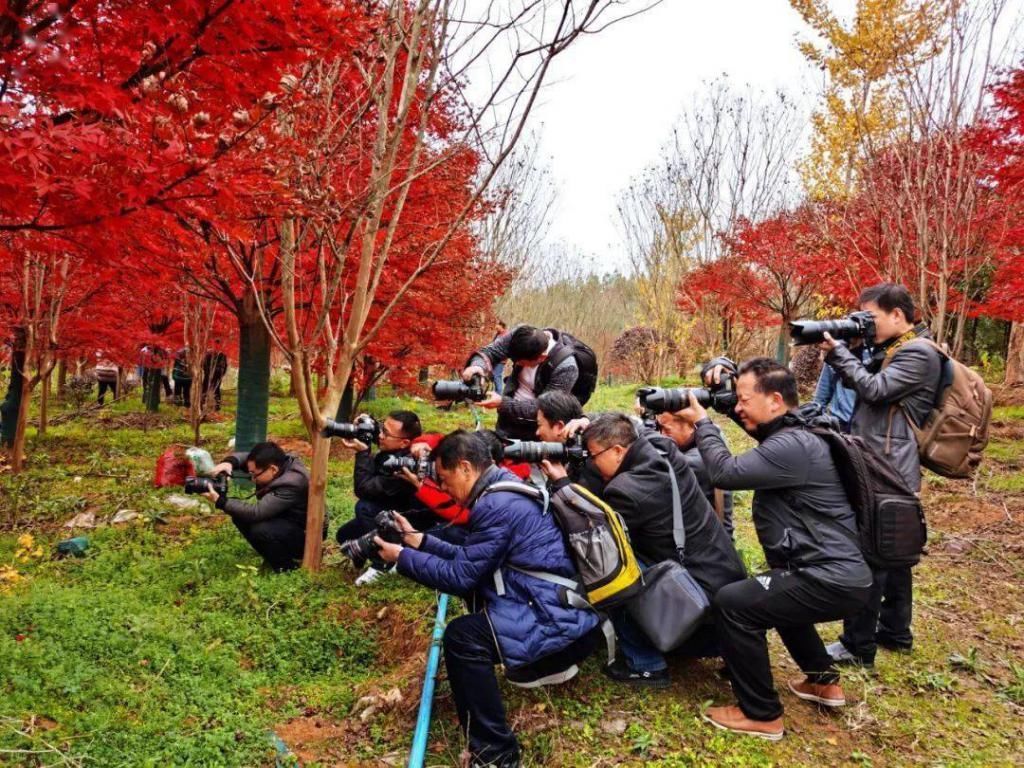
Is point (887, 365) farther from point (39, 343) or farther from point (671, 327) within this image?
point (671, 327)

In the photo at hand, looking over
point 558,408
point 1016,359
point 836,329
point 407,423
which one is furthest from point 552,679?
point 1016,359

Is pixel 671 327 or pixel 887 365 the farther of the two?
pixel 671 327

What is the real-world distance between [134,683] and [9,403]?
8.89 metres

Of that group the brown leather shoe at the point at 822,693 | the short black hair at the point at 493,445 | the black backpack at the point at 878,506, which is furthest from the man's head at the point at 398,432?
the brown leather shoe at the point at 822,693

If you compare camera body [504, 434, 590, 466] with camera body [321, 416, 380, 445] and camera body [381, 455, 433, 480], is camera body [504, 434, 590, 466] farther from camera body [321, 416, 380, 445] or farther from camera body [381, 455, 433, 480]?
camera body [321, 416, 380, 445]

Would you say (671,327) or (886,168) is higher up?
(886,168)

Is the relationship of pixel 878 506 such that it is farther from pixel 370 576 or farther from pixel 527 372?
pixel 370 576

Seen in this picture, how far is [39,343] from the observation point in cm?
833

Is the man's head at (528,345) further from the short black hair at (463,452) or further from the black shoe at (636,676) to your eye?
the black shoe at (636,676)

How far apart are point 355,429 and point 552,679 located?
1981mm

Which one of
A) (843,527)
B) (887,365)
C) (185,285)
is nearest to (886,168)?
(887,365)

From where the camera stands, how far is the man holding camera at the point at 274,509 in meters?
4.52

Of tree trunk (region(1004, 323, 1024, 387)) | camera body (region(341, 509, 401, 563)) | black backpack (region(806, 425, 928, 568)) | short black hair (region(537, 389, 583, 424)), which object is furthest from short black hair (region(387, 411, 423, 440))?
tree trunk (region(1004, 323, 1024, 387))

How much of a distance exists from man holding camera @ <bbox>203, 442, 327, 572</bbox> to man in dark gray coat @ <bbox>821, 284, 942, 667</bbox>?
3603 mm
